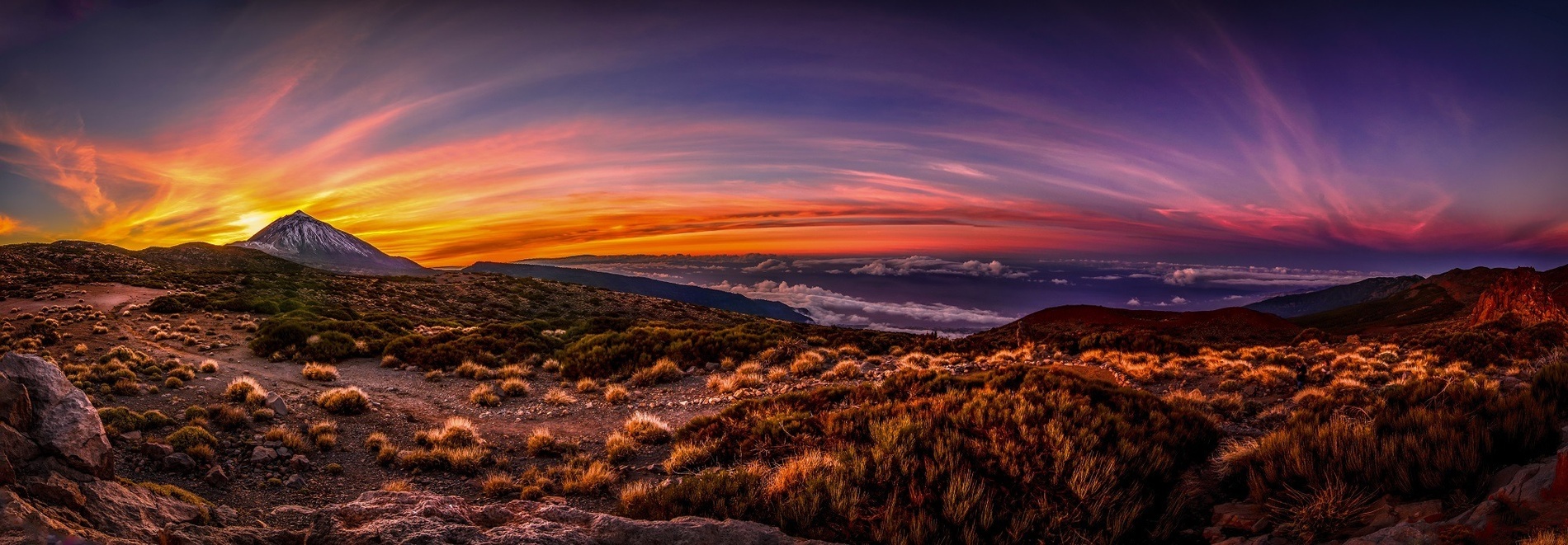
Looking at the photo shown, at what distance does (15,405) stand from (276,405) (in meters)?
7.23

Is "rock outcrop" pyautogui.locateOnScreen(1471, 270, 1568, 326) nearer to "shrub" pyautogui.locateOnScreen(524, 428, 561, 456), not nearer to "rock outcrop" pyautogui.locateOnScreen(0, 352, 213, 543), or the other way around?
"shrub" pyautogui.locateOnScreen(524, 428, 561, 456)

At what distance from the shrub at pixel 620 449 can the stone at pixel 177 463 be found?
5.63 m

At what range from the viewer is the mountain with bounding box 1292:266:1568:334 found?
33.5 metres

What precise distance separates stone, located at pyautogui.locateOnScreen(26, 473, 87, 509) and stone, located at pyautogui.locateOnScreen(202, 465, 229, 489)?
4267mm

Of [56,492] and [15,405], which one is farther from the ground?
[15,405]

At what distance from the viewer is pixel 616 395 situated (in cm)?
1490

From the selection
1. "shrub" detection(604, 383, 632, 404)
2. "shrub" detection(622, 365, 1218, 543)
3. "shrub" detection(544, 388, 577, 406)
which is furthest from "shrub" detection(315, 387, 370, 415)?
"shrub" detection(622, 365, 1218, 543)

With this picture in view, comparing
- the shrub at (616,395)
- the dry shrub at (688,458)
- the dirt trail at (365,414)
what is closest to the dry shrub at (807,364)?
the dirt trail at (365,414)

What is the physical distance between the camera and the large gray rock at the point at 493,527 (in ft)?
14.3

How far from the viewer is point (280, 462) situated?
8.80 m

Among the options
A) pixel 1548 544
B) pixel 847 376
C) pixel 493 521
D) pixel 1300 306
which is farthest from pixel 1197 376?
pixel 1300 306

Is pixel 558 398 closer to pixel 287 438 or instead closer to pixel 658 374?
pixel 658 374

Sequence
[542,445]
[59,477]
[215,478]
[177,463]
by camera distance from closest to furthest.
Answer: [59,477] → [215,478] → [177,463] → [542,445]

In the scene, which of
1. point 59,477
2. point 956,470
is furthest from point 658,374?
point 59,477
